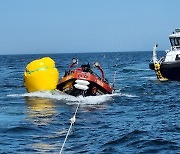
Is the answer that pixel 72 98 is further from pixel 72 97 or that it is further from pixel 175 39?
pixel 175 39

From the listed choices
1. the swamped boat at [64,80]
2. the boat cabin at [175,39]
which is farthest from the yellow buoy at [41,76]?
the boat cabin at [175,39]

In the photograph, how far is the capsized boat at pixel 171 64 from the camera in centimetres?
3054

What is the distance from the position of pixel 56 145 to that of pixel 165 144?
274cm

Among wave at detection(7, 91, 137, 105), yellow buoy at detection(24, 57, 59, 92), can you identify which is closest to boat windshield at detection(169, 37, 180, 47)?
wave at detection(7, 91, 137, 105)

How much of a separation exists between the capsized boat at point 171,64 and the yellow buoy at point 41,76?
12.3 metres

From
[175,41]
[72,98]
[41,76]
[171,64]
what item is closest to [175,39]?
[175,41]

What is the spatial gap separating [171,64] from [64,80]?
12363 millimetres

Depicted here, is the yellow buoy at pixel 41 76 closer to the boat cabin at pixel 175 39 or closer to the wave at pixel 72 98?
the wave at pixel 72 98

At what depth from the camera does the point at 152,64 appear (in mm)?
33938

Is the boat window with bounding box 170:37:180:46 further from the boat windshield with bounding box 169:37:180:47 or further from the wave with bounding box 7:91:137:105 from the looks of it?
the wave with bounding box 7:91:137:105

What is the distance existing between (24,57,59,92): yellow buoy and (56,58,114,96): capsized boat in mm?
474

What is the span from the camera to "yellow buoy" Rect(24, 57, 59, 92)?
2012 centimetres

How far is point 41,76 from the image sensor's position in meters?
20.1

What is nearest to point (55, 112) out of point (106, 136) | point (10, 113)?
point (10, 113)
